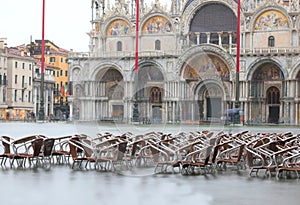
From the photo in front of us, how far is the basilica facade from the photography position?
2244 inches

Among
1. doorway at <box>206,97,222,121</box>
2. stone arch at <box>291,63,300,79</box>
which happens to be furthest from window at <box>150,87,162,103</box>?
stone arch at <box>291,63,300,79</box>

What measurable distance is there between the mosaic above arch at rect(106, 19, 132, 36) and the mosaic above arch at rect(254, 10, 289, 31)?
1440cm

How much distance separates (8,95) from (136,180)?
68.7 metres

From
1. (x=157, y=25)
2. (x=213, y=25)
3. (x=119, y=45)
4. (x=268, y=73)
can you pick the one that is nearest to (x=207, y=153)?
(x=268, y=73)

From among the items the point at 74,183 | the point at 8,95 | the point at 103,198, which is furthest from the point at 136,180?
the point at 8,95

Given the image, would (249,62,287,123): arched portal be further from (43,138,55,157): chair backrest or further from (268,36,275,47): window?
(43,138,55,157): chair backrest

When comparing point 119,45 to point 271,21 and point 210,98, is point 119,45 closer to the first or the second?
point 210,98

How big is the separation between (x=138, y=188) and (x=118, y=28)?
54.9 metres

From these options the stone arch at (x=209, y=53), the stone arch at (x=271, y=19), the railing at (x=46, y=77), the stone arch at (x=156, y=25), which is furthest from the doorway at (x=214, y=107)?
the railing at (x=46, y=77)

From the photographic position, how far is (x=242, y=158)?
59.0ft

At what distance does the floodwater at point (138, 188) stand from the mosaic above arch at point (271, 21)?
1746 inches

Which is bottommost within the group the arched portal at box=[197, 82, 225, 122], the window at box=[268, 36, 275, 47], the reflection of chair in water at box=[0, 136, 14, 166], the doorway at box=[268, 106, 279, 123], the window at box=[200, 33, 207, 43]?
the reflection of chair in water at box=[0, 136, 14, 166]

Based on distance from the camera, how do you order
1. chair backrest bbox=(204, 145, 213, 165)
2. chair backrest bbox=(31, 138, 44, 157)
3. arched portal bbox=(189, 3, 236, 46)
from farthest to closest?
1. arched portal bbox=(189, 3, 236, 46)
2. chair backrest bbox=(31, 138, 44, 157)
3. chair backrest bbox=(204, 145, 213, 165)

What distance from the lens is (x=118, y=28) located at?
219ft
